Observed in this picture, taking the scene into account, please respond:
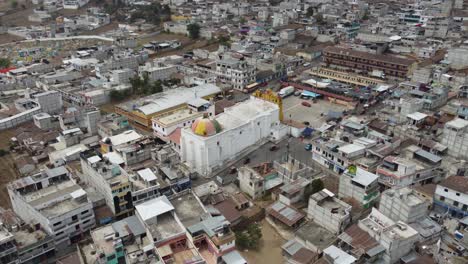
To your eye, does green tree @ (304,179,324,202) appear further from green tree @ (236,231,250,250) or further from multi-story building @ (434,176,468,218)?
multi-story building @ (434,176,468,218)

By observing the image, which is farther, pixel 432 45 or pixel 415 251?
pixel 432 45

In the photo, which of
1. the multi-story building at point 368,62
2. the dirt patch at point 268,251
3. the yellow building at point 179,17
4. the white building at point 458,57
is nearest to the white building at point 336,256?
the dirt patch at point 268,251

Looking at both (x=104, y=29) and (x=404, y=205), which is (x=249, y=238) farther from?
(x=104, y=29)

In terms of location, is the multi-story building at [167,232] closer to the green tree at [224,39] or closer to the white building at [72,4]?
the green tree at [224,39]

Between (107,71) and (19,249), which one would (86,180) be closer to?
(19,249)

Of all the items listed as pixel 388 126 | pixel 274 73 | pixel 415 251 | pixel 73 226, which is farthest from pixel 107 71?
pixel 415 251

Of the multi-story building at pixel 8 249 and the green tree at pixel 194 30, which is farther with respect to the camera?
the green tree at pixel 194 30
